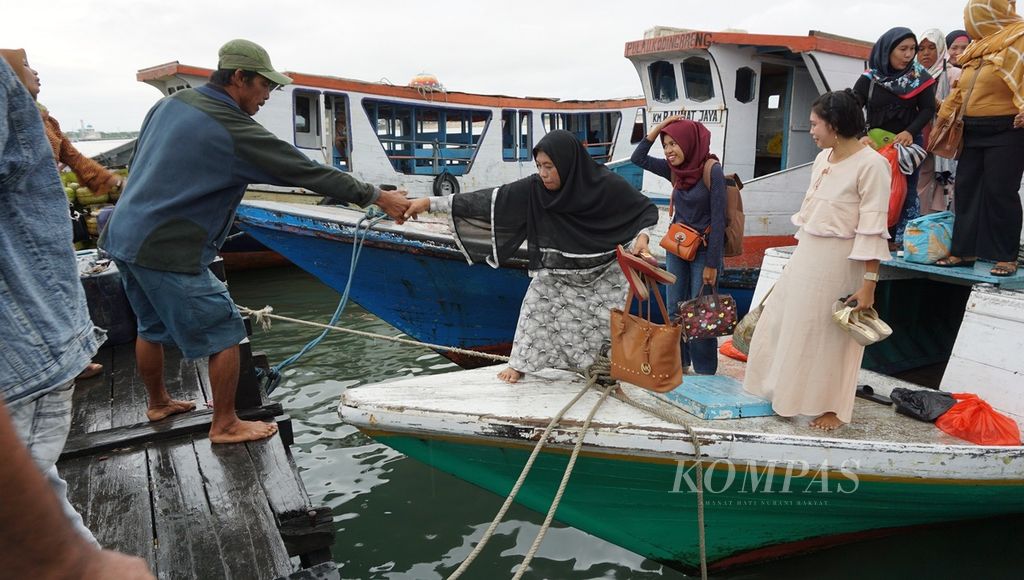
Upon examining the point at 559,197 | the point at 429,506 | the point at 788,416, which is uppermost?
the point at 559,197

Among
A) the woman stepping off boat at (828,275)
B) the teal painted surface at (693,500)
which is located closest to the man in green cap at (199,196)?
the teal painted surface at (693,500)

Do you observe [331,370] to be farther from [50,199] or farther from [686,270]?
[50,199]

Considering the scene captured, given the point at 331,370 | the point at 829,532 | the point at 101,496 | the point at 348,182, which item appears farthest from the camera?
the point at 331,370

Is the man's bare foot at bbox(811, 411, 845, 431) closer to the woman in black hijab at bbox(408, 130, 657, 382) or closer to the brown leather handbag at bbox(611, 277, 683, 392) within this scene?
the brown leather handbag at bbox(611, 277, 683, 392)

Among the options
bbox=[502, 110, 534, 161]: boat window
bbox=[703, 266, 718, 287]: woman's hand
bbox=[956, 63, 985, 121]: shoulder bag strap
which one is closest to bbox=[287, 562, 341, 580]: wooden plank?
bbox=[703, 266, 718, 287]: woman's hand

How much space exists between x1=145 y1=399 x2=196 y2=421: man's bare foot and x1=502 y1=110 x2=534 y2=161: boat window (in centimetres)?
1131

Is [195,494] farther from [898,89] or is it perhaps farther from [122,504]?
[898,89]

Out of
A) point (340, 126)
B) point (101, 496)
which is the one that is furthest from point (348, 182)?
point (340, 126)

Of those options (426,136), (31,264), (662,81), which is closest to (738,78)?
(662,81)

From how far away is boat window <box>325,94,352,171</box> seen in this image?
12.1 m

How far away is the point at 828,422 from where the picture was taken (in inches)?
132

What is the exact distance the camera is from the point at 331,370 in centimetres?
710

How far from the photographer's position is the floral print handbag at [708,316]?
368cm

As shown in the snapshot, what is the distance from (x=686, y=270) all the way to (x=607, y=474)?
4.97ft
